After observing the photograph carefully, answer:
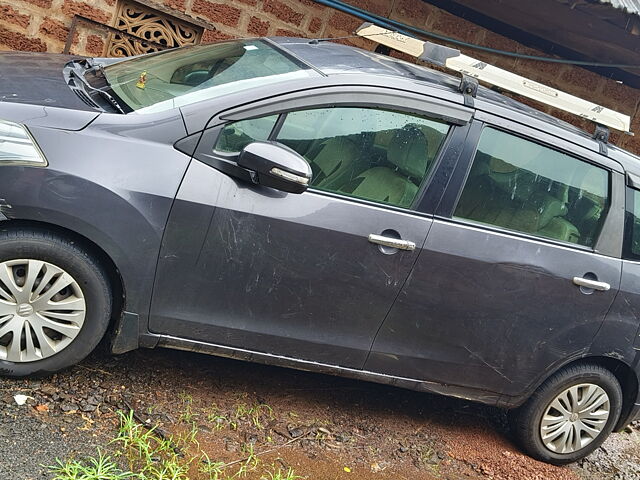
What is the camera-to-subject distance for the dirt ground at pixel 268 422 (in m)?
3.63

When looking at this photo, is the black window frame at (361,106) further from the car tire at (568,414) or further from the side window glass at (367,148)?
the car tire at (568,414)

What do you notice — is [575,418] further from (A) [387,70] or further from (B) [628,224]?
(A) [387,70]

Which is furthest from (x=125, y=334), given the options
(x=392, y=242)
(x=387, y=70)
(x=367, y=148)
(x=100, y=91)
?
(x=387, y=70)

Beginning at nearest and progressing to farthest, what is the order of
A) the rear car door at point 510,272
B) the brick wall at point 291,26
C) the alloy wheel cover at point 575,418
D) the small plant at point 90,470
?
1. the small plant at point 90,470
2. the rear car door at point 510,272
3. the alloy wheel cover at point 575,418
4. the brick wall at point 291,26

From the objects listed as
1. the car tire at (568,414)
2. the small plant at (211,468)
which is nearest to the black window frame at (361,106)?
the small plant at (211,468)

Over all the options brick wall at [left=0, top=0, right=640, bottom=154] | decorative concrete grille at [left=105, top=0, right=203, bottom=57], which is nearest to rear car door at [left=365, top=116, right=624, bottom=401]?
brick wall at [left=0, top=0, right=640, bottom=154]

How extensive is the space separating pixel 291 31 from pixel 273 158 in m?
3.94

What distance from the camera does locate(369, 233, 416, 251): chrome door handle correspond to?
4.04 metres

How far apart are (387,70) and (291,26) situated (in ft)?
10.6

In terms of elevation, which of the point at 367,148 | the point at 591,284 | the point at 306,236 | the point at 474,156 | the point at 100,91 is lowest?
the point at 306,236

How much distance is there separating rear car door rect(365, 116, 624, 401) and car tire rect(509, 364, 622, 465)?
7.3 inches

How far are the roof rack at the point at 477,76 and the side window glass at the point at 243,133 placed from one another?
935 mm

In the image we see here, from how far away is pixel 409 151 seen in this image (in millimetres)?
4191

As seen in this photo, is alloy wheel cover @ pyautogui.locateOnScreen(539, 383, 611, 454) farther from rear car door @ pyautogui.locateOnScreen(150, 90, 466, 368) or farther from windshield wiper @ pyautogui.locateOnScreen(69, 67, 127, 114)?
windshield wiper @ pyautogui.locateOnScreen(69, 67, 127, 114)
